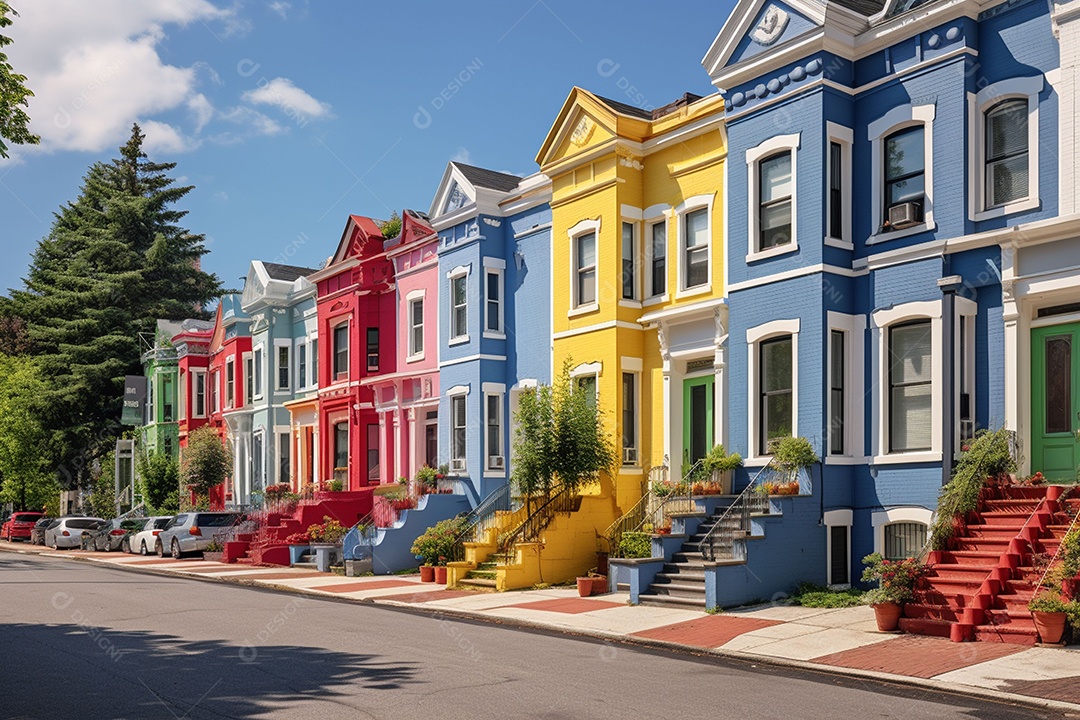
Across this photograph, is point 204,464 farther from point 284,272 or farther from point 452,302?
point 452,302

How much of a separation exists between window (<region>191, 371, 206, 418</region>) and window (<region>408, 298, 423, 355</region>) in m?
19.9

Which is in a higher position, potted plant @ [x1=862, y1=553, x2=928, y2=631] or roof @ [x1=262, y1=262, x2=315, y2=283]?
roof @ [x1=262, y1=262, x2=315, y2=283]

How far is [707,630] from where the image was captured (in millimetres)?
14906

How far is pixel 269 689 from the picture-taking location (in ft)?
33.7

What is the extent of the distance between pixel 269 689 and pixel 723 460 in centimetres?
1084

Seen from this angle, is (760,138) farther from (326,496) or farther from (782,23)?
(326,496)

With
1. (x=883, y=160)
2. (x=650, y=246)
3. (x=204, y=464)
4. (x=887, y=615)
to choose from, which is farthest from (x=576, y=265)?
(x=204, y=464)

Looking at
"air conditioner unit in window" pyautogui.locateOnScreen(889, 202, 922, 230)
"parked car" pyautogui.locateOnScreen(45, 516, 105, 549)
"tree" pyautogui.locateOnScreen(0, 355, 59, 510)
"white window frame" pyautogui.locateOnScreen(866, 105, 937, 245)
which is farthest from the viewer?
"tree" pyautogui.locateOnScreen(0, 355, 59, 510)

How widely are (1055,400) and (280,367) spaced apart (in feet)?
96.0

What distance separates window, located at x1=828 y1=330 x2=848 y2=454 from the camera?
58.3 ft

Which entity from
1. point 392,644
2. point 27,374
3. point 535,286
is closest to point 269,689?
point 392,644

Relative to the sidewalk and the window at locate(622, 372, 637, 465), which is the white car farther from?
the window at locate(622, 372, 637, 465)

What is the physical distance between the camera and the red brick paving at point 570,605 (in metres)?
17.7

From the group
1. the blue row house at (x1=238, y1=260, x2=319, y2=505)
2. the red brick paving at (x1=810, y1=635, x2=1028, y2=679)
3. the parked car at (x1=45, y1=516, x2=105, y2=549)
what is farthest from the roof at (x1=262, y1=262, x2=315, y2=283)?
the red brick paving at (x1=810, y1=635, x2=1028, y2=679)
